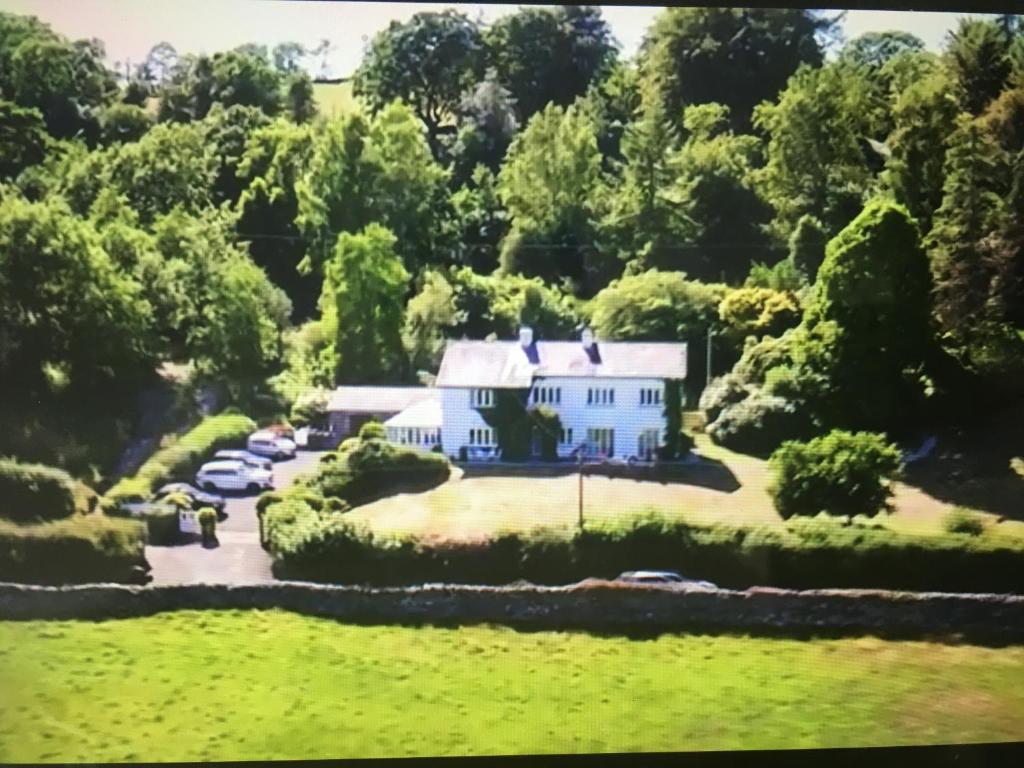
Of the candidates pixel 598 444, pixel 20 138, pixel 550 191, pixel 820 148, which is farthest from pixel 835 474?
pixel 20 138

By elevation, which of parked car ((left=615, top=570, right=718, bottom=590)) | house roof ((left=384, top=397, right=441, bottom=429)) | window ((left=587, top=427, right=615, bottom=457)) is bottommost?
parked car ((left=615, top=570, right=718, bottom=590))

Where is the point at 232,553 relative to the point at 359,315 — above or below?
below

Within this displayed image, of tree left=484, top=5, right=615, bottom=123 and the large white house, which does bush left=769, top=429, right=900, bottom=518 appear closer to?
the large white house

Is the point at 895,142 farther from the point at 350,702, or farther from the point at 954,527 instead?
the point at 350,702

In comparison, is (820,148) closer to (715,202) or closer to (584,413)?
(715,202)

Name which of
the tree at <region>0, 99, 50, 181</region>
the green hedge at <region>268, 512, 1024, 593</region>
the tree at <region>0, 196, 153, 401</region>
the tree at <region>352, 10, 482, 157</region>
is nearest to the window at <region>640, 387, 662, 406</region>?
the green hedge at <region>268, 512, 1024, 593</region>
